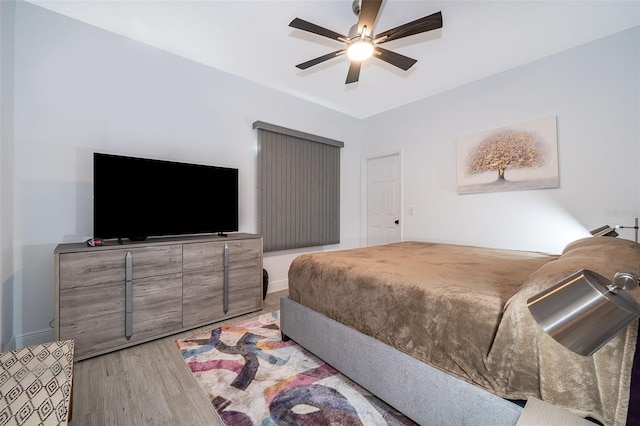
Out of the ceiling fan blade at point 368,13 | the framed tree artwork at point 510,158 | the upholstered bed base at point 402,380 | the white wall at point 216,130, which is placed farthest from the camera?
the framed tree artwork at point 510,158

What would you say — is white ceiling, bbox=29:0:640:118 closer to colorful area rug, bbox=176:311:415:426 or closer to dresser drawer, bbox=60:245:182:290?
dresser drawer, bbox=60:245:182:290

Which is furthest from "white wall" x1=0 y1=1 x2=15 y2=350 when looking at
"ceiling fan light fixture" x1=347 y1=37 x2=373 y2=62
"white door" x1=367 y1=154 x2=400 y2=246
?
"white door" x1=367 y1=154 x2=400 y2=246

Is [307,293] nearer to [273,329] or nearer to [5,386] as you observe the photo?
[273,329]

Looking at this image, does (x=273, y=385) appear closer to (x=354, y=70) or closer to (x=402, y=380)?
(x=402, y=380)

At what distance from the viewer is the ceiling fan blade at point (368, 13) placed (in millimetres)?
1654

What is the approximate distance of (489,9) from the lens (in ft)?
6.90

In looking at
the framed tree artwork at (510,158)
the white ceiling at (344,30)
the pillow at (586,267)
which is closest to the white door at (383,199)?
the framed tree artwork at (510,158)

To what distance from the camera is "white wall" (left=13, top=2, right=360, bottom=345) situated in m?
2.12

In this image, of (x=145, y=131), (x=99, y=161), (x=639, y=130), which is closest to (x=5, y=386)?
(x=99, y=161)

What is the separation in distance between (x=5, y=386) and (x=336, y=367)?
1520 millimetres

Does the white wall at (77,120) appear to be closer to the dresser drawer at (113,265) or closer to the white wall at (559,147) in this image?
the dresser drawer at (113,265)

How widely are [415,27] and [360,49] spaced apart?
41 centimetres

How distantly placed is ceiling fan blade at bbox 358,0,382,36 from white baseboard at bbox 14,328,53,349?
3430 millimetres

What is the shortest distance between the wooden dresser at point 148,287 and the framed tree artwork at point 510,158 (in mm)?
2708
